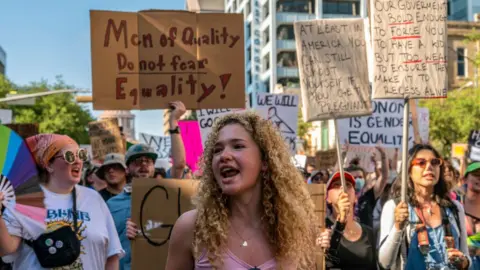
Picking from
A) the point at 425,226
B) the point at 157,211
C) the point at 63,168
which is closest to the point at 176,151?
the point at 157,211

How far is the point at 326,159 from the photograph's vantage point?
1520cm

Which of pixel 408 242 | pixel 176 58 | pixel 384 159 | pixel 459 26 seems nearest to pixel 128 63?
pixel 176 58

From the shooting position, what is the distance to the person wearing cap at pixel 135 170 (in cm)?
597

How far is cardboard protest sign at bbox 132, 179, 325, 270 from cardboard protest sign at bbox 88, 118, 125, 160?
793 centimetres

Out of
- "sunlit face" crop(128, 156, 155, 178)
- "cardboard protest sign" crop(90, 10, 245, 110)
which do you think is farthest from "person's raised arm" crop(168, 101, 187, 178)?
"cardboard protest sign" crop(90, 10, 245, 110)

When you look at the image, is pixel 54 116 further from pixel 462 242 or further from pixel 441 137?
pixel 462 242

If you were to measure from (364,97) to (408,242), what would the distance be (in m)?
1.94

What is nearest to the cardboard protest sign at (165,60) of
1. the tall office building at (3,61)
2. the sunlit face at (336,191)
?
the sunlit face at (336,191)

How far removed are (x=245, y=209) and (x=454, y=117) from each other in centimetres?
3126

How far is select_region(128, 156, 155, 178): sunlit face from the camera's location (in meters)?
6.77

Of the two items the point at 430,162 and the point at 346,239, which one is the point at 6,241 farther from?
the point at 430,162

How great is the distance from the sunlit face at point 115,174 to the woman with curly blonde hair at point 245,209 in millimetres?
3646

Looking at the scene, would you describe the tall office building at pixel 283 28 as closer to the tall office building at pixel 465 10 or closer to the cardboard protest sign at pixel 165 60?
the tall office building at pixel 465 10

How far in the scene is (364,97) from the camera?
6.89 m
